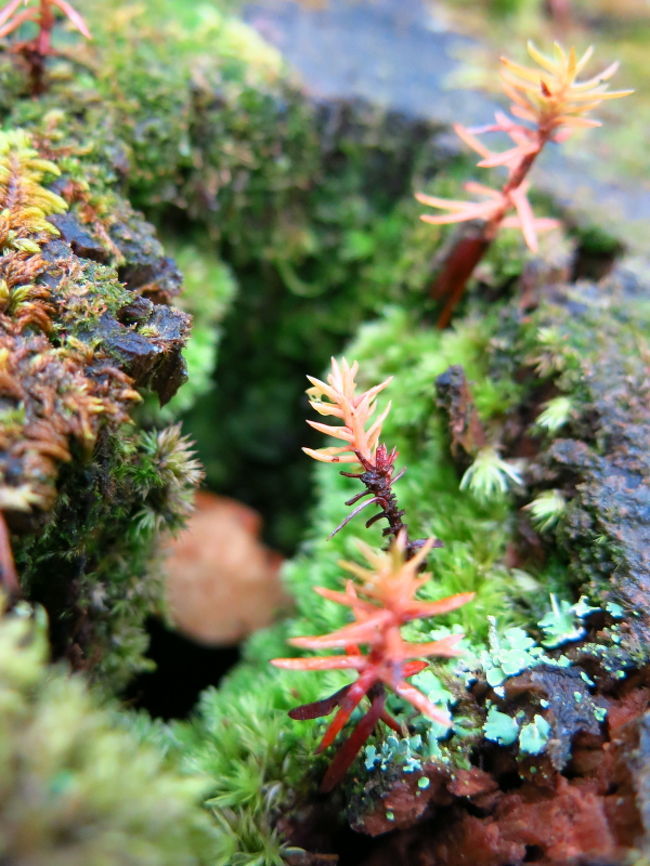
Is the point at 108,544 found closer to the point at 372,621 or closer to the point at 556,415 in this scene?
the point at 372,621

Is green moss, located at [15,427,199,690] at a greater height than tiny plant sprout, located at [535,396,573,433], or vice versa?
tiny plant sprout, located at [535,396,573,433]

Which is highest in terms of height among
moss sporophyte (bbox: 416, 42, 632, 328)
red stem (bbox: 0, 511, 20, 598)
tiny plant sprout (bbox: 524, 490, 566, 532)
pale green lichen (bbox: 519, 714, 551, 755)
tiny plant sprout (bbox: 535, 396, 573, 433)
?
moss sporophyte (bbox: 416, 42, 632, 328)

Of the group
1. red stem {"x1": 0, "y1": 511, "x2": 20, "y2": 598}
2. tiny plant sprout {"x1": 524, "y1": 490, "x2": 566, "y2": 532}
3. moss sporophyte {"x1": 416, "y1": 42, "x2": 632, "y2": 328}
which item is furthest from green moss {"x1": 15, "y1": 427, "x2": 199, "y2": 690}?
moss sporophyte {"x1": 416, "y1": 42, "x2": 632, "y2": 328}

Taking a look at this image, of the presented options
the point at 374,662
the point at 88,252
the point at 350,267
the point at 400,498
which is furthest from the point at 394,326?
the point at 374,662

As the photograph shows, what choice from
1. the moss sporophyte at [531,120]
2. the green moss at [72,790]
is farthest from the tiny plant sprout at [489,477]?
the green moss at [72,790]

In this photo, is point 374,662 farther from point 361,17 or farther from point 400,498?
point 361,17

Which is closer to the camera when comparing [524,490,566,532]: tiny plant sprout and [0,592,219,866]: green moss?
[0,592,219,866]: green moss

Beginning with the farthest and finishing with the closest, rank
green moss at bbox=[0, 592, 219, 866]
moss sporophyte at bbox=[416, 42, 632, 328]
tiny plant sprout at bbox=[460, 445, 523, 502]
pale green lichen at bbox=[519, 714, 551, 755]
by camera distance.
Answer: tiny plant sprout at bbox=[460, 445, 523, 502] < moss sporophyte at bbox=[416, 42, 632, 328] < pale green lichen at bbox=[519, 714, 551, 755] < green moss at bbox=[0, 592, 219, 866]

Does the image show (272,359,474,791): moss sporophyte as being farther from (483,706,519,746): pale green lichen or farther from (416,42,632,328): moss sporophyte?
(416,42,632,328): moss sporophyte
